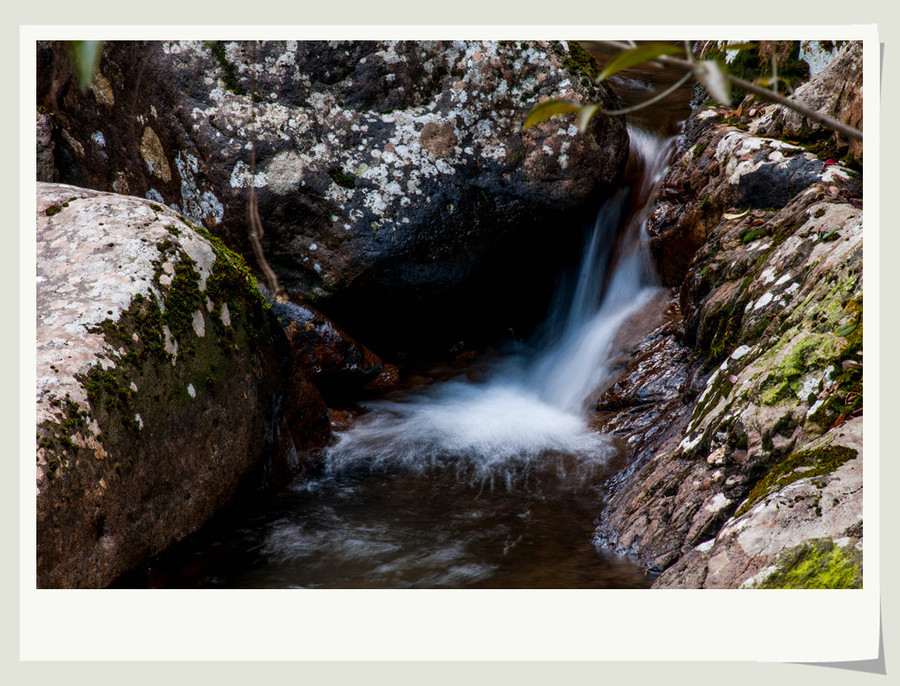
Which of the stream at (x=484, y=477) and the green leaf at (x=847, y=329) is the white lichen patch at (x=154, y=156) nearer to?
the stream at (x=484, y=477)

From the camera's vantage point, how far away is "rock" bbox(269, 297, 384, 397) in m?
5.36

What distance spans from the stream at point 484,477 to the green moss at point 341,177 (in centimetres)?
164

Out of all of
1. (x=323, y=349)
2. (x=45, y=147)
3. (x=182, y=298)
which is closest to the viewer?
(x=182, y=298)

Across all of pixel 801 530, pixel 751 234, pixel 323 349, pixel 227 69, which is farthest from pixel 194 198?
pixel 801 530

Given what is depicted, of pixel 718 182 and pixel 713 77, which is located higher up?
pixel 718 182

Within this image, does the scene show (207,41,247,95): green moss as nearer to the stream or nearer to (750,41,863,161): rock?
the stream

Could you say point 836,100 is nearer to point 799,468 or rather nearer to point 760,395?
point 760,395

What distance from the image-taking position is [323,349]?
542 cm

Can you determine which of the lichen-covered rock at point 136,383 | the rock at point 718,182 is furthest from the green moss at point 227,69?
the rock at point 718,182

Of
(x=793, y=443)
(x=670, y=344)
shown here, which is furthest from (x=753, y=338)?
(x=670, y=344)

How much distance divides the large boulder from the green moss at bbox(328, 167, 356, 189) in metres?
0.01

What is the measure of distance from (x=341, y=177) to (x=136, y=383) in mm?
2488

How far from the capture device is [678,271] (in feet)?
17.1

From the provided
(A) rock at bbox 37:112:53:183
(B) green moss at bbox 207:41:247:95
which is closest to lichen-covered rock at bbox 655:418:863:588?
(B) green moss at bbox 207:41:247:95
